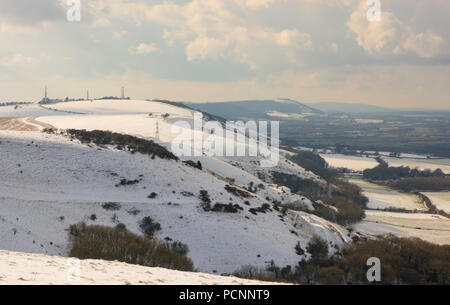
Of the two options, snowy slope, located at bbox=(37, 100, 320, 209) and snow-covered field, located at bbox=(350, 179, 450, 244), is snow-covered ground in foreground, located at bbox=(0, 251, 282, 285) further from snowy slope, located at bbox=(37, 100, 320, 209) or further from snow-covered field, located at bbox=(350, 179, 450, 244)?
snow-covered field, located at bbox=(350, 179, 450, 244)

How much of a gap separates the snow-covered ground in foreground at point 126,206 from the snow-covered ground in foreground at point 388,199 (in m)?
82.5

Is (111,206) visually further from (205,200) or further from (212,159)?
(212,159)

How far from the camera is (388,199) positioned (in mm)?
142250

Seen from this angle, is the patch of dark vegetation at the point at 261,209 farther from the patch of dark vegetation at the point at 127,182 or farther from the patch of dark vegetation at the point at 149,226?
the patch of dark vegetation at the point at 127,182

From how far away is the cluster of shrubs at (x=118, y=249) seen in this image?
94.7 ft

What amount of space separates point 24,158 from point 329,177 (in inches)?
5462

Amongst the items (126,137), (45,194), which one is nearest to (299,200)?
(126,137)

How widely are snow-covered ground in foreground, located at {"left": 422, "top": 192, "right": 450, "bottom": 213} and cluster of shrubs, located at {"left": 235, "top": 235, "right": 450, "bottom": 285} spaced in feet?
300

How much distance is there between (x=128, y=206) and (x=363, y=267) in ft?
106

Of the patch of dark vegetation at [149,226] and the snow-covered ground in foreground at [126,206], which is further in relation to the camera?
the patch of dark vegetation at [149,226]

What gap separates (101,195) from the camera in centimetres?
4888

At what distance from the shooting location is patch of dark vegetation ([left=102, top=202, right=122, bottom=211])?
45.7m

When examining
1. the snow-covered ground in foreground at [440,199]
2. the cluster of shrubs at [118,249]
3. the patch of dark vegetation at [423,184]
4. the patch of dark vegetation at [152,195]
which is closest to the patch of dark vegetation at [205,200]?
the patch of dark vegetation at [152,195]
